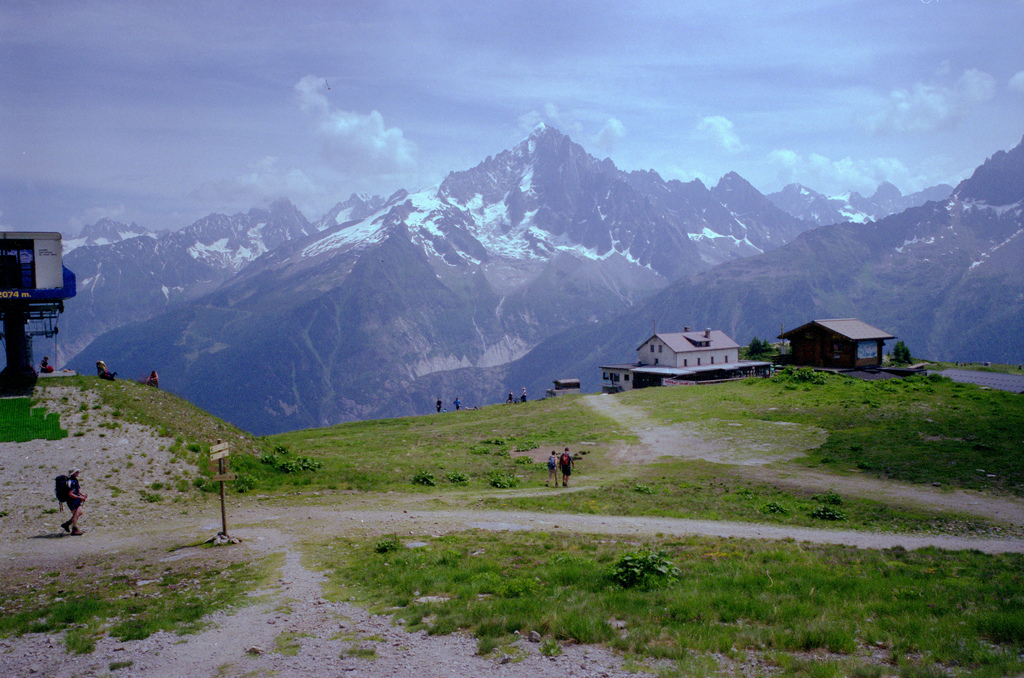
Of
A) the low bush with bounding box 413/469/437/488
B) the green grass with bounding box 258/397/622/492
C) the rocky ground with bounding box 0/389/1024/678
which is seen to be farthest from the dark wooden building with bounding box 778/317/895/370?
the low bush with bounding box 413/469/437/488

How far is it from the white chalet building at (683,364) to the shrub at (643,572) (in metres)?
90.5

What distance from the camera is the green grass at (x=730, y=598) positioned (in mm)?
11555

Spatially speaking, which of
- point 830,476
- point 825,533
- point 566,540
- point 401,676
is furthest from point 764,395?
point 401,676

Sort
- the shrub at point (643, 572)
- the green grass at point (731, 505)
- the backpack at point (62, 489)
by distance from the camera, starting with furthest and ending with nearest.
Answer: the green grass at point (731, 505) < the backpack at point (62, 489) < the shrub at point (643, 572)

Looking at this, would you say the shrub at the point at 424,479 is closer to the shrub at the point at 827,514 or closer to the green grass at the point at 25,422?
the green grass at the point at 25,422

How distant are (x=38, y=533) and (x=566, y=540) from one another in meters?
19.1

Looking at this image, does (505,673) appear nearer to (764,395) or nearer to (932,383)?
(764,395)

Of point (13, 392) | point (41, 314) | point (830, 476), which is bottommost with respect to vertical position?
point (830, 476)

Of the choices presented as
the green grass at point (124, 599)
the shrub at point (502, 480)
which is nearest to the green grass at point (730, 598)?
the green grass at point (124, 599)

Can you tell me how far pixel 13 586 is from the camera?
54.4 ft

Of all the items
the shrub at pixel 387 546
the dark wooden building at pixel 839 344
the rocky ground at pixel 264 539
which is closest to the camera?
the rocky ground at pixel 264 539

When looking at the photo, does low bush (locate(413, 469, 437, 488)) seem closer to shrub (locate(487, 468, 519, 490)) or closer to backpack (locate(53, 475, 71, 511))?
shrub (locate(487, 468, 519, 490))

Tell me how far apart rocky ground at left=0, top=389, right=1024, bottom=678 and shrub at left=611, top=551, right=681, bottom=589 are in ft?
12.4

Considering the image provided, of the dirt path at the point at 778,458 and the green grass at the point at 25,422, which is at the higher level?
the green grass at the point at 25,422
